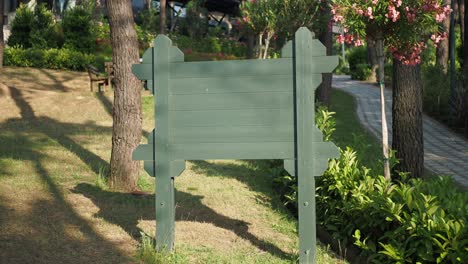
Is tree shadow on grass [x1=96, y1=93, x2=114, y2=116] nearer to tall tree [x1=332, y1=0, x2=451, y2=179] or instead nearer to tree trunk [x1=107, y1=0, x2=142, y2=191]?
tree trunk [x1=107, y1=0, x2=142, y2=191]

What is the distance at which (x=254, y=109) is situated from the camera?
650cm

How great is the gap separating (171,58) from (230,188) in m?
4.10

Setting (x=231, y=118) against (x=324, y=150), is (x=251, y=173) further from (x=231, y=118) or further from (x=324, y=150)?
(x=324, y=150)

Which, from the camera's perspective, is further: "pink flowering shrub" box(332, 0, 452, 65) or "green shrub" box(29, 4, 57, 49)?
"green shrub" box(29, 4, 57, 49)

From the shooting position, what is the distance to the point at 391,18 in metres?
7.21

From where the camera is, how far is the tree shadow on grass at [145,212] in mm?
7773

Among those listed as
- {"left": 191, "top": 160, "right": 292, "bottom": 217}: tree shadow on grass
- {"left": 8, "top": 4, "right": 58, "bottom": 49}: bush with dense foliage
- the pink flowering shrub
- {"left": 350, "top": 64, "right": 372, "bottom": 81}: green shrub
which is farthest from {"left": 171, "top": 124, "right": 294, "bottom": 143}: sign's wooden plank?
{"left": 350, "top": 64, "right": 372, "bottom": 81}: green shrub

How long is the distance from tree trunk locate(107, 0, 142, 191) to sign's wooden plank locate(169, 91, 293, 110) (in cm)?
284

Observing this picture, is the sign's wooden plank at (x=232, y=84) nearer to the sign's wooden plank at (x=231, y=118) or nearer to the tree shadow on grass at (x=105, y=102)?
the sign's wooden plank at (x=231, y=118)

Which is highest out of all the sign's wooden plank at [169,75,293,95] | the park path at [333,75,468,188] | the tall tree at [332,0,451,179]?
the tall tree at [332,0,451,179]

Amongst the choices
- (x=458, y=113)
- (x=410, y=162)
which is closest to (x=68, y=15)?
(x=458, y=113)

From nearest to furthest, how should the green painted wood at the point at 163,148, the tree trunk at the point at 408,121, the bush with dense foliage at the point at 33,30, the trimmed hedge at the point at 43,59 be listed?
the green painted wood at the point at 163,148, the tree trunk at the point at 408,121, the trimmed hedge at the point at 43,59, the bush with dense foliage at the point at 33,30

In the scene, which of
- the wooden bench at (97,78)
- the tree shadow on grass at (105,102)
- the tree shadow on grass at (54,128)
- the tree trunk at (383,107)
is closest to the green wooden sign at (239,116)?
the tree trunk at (383,107)

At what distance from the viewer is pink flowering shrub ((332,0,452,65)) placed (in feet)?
23.5
